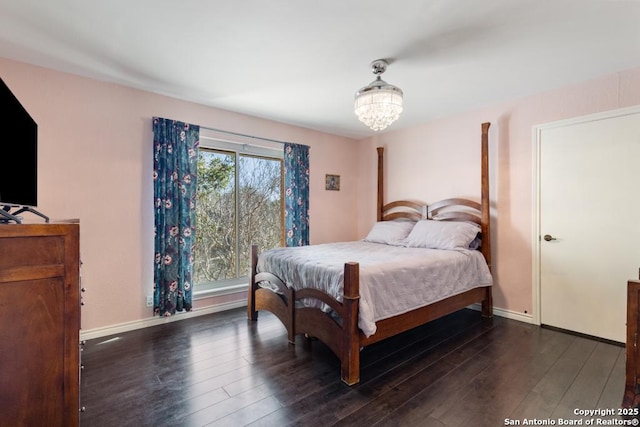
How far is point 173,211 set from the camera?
3105mm

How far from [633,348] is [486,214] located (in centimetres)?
178

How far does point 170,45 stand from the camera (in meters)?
2.21

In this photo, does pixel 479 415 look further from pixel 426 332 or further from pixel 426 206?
pixel 426 206

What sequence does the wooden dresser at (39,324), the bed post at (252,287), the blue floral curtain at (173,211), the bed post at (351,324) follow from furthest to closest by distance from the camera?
the bed post at (252,287) < the blue floral curtain at (173,211) < the bed post at (351,324) < the wooden dresser at (39,324)

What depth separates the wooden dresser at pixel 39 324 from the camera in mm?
1028

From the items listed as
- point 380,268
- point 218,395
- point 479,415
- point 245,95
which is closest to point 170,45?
point 245,95

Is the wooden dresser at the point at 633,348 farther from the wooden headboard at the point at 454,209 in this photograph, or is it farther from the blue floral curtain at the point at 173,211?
the blue floral curtain at the point at 173,211

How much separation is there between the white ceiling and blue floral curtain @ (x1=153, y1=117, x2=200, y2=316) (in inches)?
19.5

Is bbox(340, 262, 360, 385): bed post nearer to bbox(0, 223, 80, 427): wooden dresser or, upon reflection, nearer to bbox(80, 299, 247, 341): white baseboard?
bbox(0, 223, 80, 427): wooden dresser

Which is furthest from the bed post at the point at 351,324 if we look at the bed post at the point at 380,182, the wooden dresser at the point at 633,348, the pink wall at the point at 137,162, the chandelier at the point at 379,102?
the bed post at the point at 380,182

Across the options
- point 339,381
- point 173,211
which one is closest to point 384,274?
point 339,381

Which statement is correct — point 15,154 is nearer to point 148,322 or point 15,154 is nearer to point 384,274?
point 148,322

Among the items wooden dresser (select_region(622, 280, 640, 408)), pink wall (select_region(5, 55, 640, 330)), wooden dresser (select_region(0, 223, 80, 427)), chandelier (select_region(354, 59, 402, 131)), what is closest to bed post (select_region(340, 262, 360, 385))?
chandelier (select_region(354, 59, 402, 131))

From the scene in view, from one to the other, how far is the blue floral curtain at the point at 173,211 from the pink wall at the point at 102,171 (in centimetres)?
13
